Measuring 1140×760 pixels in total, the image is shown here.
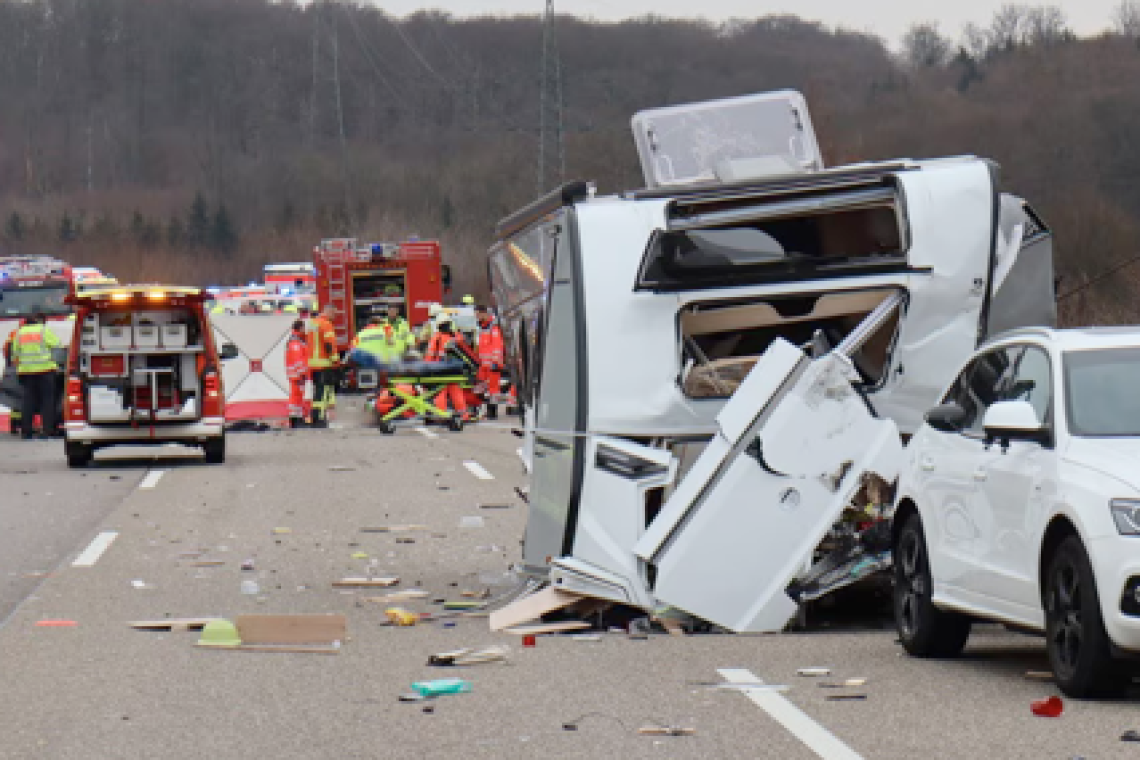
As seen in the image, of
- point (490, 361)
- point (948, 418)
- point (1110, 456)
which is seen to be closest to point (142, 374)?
point (490, 361)

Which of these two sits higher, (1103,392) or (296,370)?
(1103,392)

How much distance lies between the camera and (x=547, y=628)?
34.8ft

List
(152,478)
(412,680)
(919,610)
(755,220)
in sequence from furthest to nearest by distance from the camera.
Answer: (152,478) < (755,220) < (919,610) < (412,680)

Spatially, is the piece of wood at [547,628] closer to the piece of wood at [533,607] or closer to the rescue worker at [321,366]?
the piece of wood at [533,607]

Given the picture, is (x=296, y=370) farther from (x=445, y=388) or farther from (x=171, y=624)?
(x=171, y=624)

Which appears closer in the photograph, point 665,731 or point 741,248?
point 665,731

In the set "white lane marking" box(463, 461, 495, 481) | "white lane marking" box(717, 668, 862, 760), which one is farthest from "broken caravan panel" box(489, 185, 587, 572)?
"white lane marking" box(463, 461, 495, 481)

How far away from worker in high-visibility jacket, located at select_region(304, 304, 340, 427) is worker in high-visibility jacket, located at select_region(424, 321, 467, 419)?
1.81m

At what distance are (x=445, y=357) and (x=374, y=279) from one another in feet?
50.4

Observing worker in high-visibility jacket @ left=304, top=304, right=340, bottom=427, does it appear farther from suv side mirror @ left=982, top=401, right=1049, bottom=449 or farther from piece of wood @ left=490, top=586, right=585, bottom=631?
suv side mirror @ left=982, top=401, right=1049, bottom=449

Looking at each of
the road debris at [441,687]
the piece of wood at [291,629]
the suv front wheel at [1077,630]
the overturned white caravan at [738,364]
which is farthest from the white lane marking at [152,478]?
the suv front wheel at [1077,630]

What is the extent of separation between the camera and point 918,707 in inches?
313

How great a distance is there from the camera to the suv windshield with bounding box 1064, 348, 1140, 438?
829 centimetres

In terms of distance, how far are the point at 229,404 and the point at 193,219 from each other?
57.1 metres
